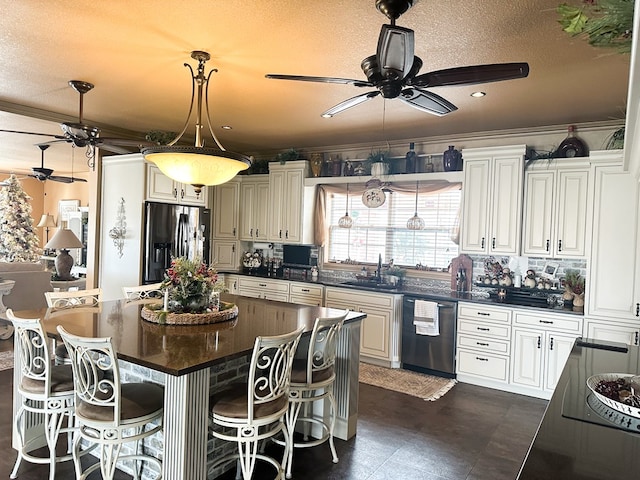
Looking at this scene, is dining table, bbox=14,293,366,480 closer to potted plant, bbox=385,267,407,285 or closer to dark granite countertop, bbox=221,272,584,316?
dark granite countertop, bbox=221,272,584,316

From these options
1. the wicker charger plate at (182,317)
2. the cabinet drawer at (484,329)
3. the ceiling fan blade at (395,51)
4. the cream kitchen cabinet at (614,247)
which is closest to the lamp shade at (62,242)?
the wicker charger plate at (182,317)

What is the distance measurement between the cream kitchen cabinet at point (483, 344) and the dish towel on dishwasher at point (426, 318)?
0.82 ft

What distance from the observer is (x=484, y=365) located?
4.55 metres

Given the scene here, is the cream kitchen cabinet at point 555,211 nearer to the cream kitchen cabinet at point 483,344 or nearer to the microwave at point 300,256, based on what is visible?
the cream kitchen cabinet at point 483,344

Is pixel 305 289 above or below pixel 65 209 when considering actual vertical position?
below

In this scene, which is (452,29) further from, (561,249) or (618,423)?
(561,249)

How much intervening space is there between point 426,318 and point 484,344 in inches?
25.1

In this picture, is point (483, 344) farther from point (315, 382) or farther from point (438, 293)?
point (315, 382)

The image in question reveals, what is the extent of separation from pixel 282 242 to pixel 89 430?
4.17 metres

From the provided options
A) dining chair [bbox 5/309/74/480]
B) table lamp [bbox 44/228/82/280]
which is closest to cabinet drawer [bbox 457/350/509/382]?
dining chair [bbox 5/309/74/480]

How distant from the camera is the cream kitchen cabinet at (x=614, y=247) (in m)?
3.88

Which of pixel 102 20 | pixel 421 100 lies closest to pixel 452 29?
pixel 421 100

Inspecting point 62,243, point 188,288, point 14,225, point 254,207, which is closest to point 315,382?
point 188,288

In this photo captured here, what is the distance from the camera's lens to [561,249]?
14.4 ft
